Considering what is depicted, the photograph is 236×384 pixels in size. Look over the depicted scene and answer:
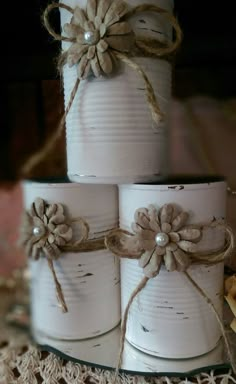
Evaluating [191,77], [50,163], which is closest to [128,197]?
[50,163]

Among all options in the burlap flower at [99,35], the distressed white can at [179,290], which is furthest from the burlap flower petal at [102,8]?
the distressed white can at [179,290]

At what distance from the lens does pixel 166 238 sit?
36cm

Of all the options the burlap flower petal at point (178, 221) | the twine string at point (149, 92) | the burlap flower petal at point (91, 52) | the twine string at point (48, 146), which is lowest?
the burlap flower petal at point (178, 221)

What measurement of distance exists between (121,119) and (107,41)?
0.07 meters

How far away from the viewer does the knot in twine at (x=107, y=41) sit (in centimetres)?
35

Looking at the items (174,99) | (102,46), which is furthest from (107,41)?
(174,99)

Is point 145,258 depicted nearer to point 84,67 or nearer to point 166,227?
point 166,227

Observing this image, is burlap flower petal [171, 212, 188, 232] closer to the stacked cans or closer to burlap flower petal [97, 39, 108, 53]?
the stacked cans

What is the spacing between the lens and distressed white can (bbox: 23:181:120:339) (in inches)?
16.1

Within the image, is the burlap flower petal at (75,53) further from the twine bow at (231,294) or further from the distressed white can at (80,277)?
the twine bow at (231,294)

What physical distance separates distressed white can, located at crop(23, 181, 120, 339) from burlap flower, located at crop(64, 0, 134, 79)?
0.40 feet

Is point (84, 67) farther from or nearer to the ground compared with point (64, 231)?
farther from the ground

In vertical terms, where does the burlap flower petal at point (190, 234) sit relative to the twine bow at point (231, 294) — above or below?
above

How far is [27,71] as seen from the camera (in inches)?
16.0
